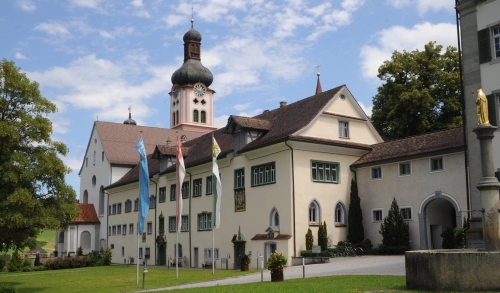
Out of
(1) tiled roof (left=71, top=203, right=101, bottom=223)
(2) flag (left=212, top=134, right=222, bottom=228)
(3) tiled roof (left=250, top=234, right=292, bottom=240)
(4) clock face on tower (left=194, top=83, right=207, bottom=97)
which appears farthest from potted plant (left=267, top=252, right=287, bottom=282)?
(4) clock face on tower (left=194, top=83, right=207, bottom=97)

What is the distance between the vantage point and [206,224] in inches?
1649

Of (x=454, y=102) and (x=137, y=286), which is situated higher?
(x=454, y=102)

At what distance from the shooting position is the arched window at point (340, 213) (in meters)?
36.1

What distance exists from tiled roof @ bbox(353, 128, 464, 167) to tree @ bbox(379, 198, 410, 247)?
9.26 ft

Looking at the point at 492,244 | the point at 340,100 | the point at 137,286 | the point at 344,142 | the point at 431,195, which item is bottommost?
the point at 137,286

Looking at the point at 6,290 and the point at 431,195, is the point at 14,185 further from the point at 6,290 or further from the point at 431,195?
the point at 431,195

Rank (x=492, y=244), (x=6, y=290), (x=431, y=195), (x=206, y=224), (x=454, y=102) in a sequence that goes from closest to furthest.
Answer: (x=492, y=244)
(x=6, y=290)
(x=431, y=195)
(x=206, y=224)
(x=454, y=102)

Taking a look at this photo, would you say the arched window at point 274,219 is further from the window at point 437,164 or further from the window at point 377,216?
the window at point 437,164

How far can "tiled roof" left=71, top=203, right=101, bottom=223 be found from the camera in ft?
205

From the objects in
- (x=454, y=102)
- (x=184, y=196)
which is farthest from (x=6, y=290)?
(x=454, y=102)

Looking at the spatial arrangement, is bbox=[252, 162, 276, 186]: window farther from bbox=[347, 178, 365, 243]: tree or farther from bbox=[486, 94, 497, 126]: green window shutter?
bbox=[486, 94, 497, 126]: green window shutter

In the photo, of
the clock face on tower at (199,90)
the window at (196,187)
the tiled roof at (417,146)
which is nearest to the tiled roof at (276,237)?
the tiled roof at (417,146)

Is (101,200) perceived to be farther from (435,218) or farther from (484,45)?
(484,45)

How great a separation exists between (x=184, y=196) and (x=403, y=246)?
1886cm
